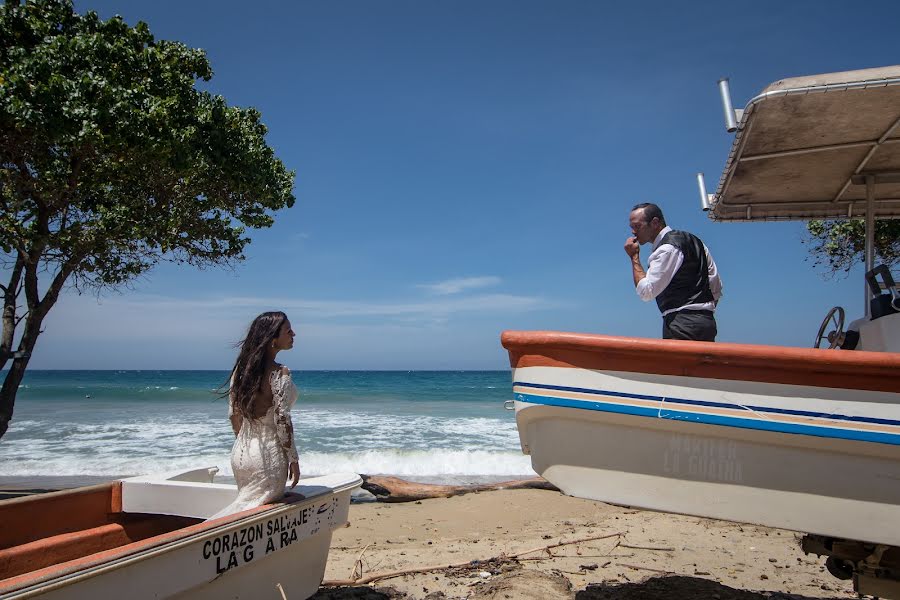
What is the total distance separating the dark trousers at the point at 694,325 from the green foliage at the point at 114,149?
6.45 meters

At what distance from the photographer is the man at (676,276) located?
341cm

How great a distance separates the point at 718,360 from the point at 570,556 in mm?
3433

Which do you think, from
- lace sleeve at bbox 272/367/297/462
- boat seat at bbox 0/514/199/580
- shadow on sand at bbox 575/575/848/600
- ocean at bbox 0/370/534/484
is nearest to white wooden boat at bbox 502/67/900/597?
shadow on sand at bbox 575/575/848/600

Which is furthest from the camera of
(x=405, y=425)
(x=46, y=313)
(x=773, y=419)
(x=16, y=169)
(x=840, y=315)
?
(x=405, y=425)

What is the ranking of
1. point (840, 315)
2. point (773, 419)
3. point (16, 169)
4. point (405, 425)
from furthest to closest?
point (405, 425) < point (16, 169) < point (840, 315) < point (773, 419)

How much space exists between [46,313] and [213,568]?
7249 millimetres

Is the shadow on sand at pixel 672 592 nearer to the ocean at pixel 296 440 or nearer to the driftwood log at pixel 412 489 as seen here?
the driftwood log at pixel 412 489

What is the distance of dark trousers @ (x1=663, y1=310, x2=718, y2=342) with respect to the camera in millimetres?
3445

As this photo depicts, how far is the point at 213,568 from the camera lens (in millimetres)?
3111

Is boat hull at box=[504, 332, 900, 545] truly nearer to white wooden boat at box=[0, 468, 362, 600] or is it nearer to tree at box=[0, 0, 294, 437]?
white wooden boat at box=[0, 468, 362, 600]

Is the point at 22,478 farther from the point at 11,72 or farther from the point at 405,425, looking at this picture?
the point at 405,425

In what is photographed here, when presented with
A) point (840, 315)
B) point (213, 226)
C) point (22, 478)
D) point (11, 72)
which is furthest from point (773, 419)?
point (22, 478)

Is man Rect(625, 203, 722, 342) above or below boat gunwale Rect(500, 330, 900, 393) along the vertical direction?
above

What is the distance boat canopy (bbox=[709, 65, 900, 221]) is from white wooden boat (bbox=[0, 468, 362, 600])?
3638mm
